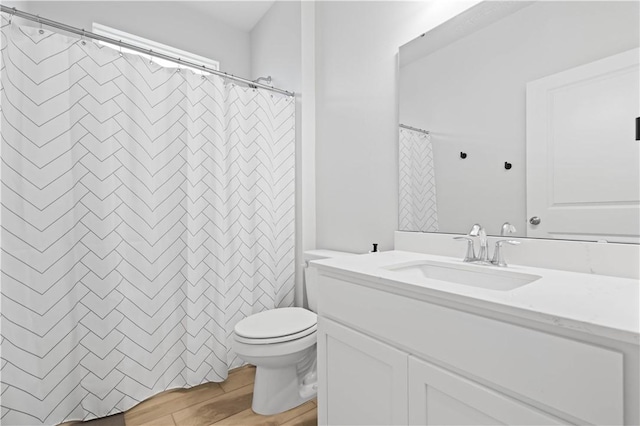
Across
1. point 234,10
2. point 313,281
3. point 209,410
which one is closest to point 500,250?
point 313,281

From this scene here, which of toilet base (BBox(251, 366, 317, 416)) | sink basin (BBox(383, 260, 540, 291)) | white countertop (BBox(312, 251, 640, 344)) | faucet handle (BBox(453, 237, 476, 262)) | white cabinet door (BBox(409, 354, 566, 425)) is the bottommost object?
toilet base (BBox(251, 366, 317, 416))

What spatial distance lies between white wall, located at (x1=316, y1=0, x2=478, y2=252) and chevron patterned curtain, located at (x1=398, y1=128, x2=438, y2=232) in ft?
0.16

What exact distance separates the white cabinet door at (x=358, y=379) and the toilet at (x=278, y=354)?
0.33 meters

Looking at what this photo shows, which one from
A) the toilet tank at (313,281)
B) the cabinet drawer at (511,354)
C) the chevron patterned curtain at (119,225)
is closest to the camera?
the cabinet drawer at (511,354)

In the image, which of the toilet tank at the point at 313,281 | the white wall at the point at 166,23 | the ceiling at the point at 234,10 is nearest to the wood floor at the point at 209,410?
the toilet tank at the point at 313,281

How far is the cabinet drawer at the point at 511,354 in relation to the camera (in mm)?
569

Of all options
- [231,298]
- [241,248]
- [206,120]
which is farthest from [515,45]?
[231,298]

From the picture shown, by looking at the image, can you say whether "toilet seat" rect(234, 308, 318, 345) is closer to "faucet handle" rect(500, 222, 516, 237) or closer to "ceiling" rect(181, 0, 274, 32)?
"faucet handle" rect(500, 222, 516, 237)

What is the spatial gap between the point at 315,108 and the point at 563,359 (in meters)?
1.94

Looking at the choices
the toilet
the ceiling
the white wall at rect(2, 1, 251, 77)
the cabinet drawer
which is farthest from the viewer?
the ceiling

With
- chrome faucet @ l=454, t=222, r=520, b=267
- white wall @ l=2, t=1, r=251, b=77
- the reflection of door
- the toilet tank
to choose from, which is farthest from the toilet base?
white wall @ l=2, t=1, r=251, b=77

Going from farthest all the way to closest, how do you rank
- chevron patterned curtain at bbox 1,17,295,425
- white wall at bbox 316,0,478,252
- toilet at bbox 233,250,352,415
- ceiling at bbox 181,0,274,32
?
ceiling at bbox 181,0,274,32
white wall at bbox 316,0,478,252
toilet at bbox 233,250,352,415
chevron patterned curtain at bbox 1,17,295,425

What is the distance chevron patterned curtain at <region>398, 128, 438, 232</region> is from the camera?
1.49m

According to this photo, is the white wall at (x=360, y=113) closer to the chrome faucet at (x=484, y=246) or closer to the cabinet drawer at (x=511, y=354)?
the chrome faucet at (x=484, y=246)
